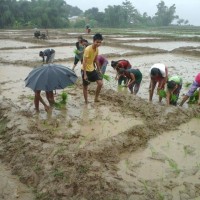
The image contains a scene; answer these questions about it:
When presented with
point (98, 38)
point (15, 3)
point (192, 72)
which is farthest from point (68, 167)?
point (15, 3)

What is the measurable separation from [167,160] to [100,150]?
0.98 m

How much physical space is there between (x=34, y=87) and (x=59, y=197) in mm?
2302

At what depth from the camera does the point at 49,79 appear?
16.8 ft

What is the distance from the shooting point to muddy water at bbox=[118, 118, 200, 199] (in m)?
3.78

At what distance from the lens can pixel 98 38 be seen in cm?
533

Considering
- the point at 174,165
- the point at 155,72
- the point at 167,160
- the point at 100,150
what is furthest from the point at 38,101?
the point at 174,165

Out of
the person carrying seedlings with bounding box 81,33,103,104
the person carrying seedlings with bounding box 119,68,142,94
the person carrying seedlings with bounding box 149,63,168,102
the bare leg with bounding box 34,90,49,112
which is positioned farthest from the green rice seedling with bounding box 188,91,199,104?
the bare leg with bounding box 34,90,49,112

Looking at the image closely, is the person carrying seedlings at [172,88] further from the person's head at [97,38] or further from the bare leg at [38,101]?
the bare leg at [38,101]

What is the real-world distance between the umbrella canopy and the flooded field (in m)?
0.68

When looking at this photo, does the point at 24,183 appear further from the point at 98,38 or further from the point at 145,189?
the point at 98,38

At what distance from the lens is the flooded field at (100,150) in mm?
3438

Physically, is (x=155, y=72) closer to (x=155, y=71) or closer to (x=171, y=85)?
(x=155, y=71)

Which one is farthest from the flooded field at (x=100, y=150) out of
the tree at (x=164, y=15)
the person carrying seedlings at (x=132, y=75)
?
the tree at (x=164, y=15)

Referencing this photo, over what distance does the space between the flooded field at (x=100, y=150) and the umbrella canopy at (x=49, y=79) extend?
2.24 feet
